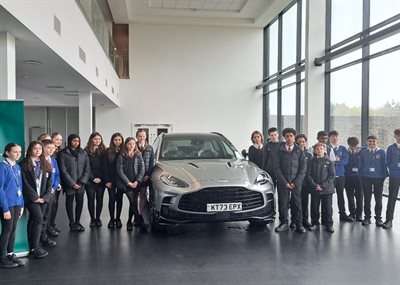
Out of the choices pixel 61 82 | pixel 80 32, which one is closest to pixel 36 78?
pixel 61 82

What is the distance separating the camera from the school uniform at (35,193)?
4.11 m

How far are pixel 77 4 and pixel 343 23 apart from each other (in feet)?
22.4

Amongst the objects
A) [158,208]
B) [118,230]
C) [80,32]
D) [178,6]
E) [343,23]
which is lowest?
[118,230]

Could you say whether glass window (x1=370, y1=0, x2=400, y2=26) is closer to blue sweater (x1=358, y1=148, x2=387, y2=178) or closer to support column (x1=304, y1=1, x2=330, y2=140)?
support column (x1=304, y1=1, x2=330, y2=140)

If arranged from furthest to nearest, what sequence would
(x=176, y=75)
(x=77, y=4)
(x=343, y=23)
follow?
1. (x=176, y=75)
2. (x=343, y=23)
3. (x=77, y=4)

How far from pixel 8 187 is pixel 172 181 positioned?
1.94 metres

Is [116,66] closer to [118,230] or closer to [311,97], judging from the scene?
[311,97]

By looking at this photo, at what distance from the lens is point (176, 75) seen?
17.0 metres

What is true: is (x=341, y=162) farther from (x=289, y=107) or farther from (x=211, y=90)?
(x=211, y=90)

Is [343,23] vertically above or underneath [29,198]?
above

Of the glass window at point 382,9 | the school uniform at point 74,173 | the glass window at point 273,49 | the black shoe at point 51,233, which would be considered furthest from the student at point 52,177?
the glass window at point 273,49

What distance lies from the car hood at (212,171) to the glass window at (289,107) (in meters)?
8.68

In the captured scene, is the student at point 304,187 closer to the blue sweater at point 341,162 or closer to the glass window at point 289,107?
the blue sweater at point 341,162

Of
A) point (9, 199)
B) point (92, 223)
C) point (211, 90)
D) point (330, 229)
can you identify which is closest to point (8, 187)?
point (9, 199)
